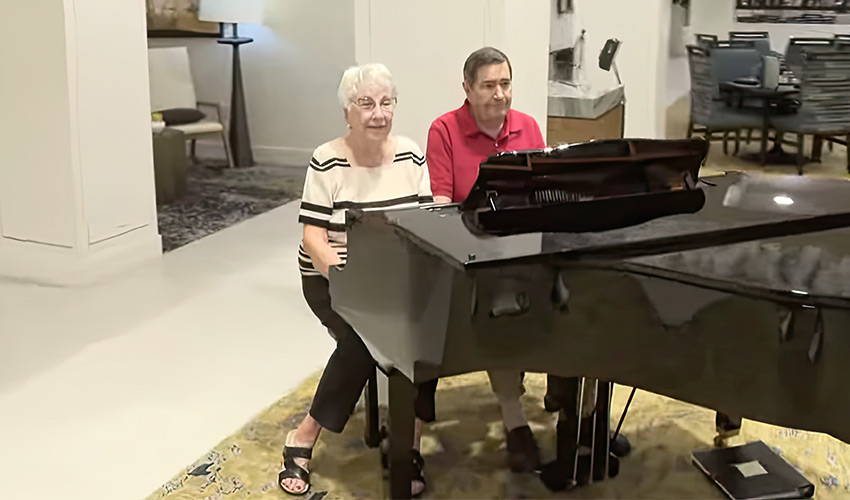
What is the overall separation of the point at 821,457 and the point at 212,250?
362 cm

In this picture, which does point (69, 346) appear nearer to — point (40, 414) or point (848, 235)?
point (40, 414)

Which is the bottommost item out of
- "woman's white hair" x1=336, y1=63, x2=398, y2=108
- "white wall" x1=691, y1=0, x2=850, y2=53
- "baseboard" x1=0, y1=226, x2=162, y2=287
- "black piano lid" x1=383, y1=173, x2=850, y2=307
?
"baseboard" x1=0, y1=226, x2=162, y2=287

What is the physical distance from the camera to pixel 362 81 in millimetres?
2545

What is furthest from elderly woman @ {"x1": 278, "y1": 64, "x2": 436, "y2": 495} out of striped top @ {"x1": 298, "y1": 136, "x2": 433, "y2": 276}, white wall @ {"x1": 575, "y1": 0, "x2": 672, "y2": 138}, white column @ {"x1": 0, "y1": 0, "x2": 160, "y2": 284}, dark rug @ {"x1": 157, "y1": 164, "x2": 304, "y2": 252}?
white wall @ {"x1": 575, "y1": 0, "x2": 672, "y2": 138}

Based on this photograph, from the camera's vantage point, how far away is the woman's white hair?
254cm

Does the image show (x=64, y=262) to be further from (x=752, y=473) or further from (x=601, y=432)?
(x=752, y=473)

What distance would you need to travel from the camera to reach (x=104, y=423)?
307 centimetres

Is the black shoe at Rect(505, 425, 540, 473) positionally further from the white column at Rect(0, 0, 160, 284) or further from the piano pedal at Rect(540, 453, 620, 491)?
the white column at Rect(0, 0, 160, 284)

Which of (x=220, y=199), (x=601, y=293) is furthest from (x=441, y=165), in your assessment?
(x=220, y=199)

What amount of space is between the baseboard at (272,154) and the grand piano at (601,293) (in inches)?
240

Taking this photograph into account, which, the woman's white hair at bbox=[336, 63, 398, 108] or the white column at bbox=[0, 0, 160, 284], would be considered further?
the white column at bbox=[0, 0, 160, 284]

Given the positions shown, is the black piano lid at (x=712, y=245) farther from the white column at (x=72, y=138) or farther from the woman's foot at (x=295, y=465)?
the white column at (x=72, y=138)

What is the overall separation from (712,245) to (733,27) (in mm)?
7281

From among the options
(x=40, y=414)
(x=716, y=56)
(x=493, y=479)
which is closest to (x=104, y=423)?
(x=40, y=414)
